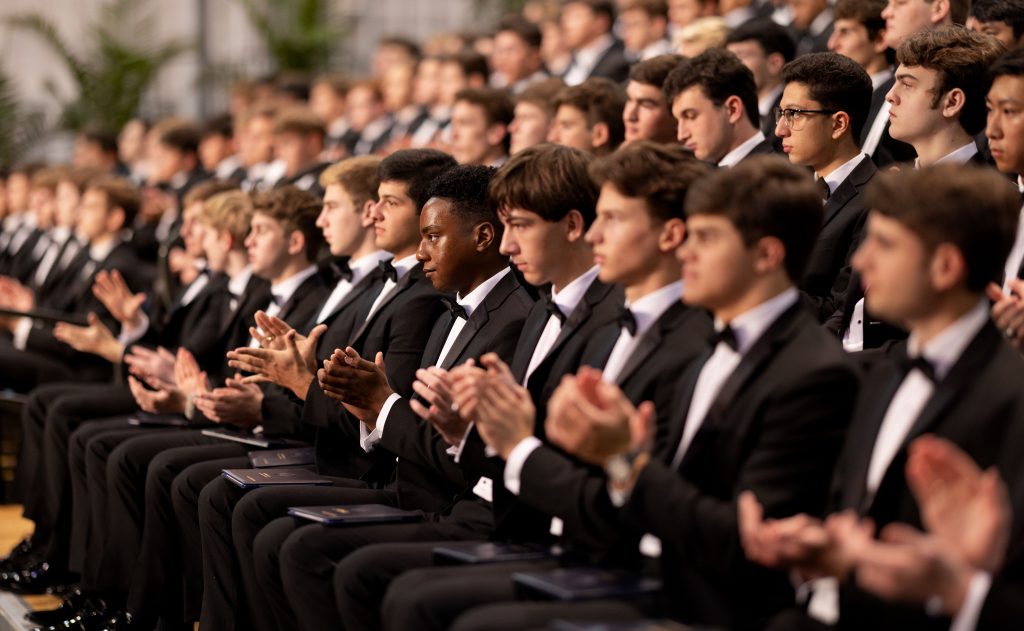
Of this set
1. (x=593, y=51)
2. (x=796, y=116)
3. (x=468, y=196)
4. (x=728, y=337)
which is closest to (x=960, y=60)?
(x=796, y=116)

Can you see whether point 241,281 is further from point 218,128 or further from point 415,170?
point 218,128

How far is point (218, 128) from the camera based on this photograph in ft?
33.8

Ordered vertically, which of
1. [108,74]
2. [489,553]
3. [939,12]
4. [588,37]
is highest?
[108,74]

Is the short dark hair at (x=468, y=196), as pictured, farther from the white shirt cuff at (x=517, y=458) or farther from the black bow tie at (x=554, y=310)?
the white shirt cuff at (x=517, y=458)

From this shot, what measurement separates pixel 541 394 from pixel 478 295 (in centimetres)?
72

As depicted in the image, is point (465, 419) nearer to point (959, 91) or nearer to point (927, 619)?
point (927, 619)

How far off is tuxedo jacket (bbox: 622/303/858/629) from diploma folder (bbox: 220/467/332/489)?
166 centimetres

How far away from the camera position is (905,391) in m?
2.82

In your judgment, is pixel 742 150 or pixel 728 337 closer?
pixel 728 337

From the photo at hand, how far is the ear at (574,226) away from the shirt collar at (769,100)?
2543mm

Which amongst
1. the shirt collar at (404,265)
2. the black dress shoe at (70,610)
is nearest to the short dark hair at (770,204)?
the shirt collar at (404,265)

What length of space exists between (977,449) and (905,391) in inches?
7.7

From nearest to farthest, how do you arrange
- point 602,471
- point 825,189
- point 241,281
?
point 602,471, point 825,189, point 241,281

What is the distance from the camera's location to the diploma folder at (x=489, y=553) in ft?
11.4
